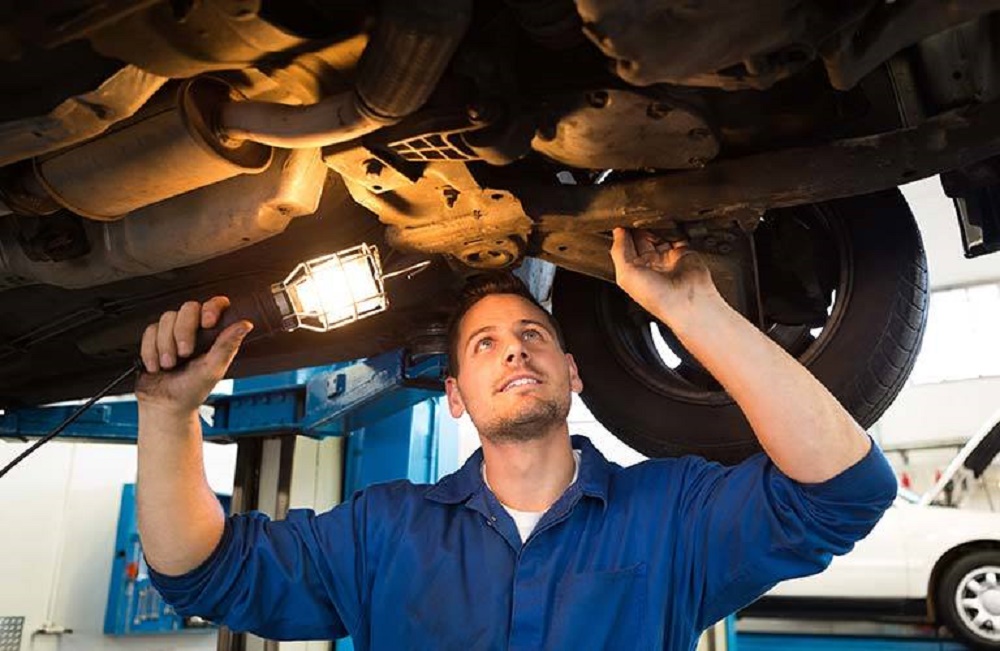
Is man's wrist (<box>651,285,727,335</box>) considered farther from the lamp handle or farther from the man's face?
the lamp handle

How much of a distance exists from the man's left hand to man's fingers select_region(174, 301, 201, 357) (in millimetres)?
636

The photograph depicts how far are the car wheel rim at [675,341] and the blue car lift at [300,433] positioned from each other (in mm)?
654

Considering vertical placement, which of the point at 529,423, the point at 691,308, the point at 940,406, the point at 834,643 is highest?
the point at 940,406

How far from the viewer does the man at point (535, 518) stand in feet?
3.47

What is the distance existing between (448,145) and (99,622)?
4.31m

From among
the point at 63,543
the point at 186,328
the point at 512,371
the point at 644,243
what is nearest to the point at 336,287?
the point at 186,328

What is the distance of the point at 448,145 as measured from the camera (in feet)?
3.20

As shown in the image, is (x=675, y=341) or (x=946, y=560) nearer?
(x=675, y=341)

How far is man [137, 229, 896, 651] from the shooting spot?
106 cm

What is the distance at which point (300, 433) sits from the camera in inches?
94.3

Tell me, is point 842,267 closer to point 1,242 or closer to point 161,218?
point 161,218

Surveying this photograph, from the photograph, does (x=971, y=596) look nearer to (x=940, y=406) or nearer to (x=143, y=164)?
(x=143, y=164)

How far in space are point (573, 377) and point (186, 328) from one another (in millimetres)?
677

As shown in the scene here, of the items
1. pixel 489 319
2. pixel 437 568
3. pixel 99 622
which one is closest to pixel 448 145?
pixel 489 319
